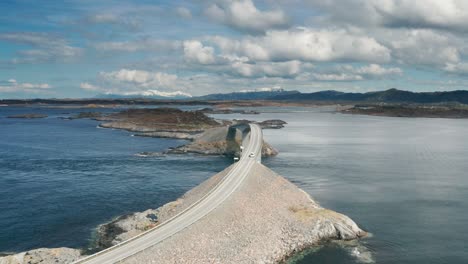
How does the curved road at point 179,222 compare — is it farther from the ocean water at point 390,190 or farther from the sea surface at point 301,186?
the ocean water at point 390,190

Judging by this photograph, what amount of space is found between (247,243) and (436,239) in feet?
81.6

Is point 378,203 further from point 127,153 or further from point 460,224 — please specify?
point 127,153

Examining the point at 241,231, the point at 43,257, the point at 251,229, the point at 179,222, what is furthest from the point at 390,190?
the point at 43,257

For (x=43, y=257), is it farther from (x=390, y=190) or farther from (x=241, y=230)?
(x=390, y=190)

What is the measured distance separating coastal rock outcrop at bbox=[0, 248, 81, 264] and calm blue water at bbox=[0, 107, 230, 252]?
311 inches

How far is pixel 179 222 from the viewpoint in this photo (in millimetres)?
51969

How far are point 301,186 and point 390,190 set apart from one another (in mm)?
16286

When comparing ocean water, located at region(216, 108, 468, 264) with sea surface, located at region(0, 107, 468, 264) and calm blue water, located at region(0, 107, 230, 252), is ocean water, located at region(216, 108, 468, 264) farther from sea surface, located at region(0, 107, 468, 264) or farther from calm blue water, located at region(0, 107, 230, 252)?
calm blue water, located at region(0, 107, 230, 252)

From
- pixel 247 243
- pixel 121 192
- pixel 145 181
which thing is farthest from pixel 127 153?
pixel 247 243

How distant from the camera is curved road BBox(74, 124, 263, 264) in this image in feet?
140

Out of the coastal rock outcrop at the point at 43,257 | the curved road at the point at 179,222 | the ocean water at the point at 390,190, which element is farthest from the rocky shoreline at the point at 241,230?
the ocean water at the point at 390,190

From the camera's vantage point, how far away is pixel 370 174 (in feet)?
328

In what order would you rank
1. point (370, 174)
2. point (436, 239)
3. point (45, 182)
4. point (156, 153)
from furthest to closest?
point (156, 153) < point (370, 174) < point (45, 182) < point (436, 239)

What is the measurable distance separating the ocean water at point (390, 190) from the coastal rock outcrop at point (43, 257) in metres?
24.5
